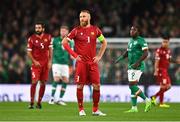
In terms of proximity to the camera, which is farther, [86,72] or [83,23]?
[86,72]

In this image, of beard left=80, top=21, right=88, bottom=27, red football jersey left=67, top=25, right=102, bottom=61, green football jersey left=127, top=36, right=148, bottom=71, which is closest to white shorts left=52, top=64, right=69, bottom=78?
green football jersey left=127, top=36, right=148, bottom=71

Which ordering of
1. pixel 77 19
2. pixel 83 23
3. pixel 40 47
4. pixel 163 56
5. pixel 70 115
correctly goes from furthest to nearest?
pixel 77 19
pixel 163 56
pixel 40 47
pixel 70 115
pixel 83 23

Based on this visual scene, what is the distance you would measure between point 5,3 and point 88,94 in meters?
9.07

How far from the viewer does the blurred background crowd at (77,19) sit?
32.5 metres

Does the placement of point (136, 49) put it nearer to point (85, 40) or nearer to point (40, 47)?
point (85, 40)

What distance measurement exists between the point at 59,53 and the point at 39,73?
3.17m

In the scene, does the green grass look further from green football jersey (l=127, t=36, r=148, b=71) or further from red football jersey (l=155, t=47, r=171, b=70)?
red football jersey (l=155, t=47, r=171, b=70)

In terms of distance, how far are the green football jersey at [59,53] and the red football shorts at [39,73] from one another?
111 inches

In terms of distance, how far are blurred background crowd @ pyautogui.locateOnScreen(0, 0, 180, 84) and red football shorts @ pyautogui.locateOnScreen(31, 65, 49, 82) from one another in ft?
30.4

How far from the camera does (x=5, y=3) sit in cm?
3500

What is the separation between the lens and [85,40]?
17875 mm

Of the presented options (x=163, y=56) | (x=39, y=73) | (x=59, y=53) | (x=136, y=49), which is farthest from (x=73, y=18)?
(x=136, y=49)

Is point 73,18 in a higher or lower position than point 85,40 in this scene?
higher

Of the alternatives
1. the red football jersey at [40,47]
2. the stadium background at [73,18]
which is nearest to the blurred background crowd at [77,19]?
the stadium background at [73,18]
